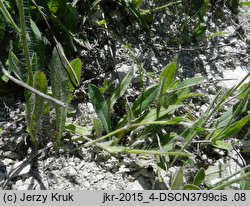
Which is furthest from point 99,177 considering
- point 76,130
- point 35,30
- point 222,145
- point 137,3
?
point 137,3

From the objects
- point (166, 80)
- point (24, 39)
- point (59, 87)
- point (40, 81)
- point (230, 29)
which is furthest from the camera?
point (230, 29)

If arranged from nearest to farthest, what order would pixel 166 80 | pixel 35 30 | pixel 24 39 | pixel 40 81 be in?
1. pixel 24 39
2. pixel 40 81
3. pixel 35 30
4. pixel 166 80

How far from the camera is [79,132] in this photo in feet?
6.00

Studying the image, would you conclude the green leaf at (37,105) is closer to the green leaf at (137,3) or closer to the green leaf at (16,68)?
the green leaf at (16,68)

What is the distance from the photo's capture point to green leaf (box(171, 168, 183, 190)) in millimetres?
1628

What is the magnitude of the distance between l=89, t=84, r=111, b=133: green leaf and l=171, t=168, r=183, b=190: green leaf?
1.31 ft

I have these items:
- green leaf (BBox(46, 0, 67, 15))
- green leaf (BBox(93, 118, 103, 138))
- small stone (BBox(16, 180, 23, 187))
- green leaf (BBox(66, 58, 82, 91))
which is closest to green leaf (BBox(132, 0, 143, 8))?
green leaf (BBox(46, 0, 67, 15))

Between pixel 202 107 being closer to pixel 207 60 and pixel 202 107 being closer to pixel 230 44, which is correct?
pixel 207 60

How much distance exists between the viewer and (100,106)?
1926 mm

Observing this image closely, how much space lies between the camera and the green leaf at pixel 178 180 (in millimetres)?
1628

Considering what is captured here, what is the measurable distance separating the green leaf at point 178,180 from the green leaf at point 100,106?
1.31ft

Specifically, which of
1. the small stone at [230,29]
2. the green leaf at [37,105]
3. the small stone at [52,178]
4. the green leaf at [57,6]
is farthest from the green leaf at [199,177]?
the small stone at [230,29]

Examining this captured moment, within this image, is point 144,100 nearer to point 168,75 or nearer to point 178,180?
point 168,75

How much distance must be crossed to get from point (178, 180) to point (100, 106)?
0.50 meters
